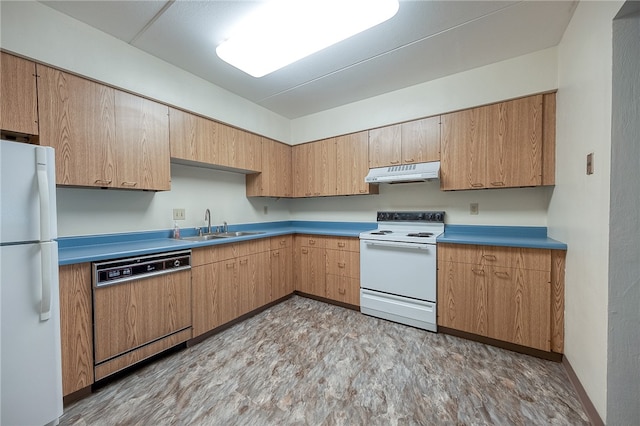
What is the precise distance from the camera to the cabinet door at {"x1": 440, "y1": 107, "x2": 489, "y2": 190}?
8.00ft

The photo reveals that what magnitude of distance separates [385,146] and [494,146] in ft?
3.63

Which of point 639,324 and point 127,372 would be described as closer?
point 639,324

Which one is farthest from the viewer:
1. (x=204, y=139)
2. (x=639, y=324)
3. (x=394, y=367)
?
(x=204, y=139)

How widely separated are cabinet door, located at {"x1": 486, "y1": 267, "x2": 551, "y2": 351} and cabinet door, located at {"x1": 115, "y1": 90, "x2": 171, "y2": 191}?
3.18 meters

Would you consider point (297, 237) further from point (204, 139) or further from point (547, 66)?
point (547, 66)

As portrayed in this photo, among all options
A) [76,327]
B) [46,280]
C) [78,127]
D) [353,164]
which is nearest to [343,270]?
[353,164]

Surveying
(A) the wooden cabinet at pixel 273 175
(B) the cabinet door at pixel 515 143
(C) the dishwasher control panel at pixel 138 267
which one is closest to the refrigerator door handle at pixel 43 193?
(C) the dishwasher control panel at pixel 138 267

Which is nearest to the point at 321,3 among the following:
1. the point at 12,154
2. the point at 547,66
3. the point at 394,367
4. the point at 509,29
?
the point at 509,29

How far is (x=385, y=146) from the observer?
2994 mm

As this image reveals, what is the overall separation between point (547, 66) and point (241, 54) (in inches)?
106

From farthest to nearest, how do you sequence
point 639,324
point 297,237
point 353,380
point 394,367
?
point 297,237 → point 394,367 → point 353,380 → point 639,324

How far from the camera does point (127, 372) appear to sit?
187 centimetres

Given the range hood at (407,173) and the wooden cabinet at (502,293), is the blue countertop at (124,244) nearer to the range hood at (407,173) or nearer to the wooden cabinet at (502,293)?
the range hood at (407,173)

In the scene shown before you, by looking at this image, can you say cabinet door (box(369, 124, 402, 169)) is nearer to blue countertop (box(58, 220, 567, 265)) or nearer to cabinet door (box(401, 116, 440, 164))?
cabinet door (box(401, 116, 440, 164))
